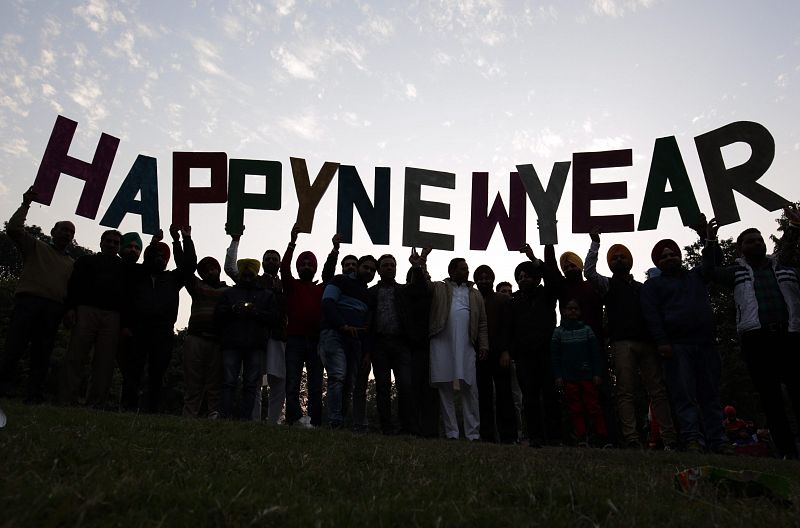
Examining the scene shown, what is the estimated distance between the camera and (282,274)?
836 centimetres

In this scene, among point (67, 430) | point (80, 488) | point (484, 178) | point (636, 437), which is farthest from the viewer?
point (484, 178)

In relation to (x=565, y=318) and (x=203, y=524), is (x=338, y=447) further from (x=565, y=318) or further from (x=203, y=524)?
(x=565, y=318)

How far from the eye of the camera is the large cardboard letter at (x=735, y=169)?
29.0ft

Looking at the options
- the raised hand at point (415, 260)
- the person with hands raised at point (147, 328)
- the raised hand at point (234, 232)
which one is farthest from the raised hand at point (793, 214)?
the person with hands raised at point (147, 328)

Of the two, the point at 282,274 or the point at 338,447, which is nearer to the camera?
the point at 338,447

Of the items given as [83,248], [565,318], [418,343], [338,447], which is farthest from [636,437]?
[83,248]

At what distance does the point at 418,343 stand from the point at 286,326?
1.81m

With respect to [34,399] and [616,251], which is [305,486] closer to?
[34,399]

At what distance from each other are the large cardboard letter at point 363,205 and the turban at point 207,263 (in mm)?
2054

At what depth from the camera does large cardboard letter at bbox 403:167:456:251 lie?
9875 millimetres

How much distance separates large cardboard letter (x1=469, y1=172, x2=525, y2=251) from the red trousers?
9.56 ft

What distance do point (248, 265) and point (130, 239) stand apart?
1.60 metres

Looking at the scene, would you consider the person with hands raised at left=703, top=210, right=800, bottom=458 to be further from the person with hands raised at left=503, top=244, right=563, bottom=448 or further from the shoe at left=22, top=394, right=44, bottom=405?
the shoe at left=22, top=394, right=44, bottom=405

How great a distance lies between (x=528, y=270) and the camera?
8383 mm
